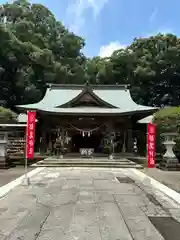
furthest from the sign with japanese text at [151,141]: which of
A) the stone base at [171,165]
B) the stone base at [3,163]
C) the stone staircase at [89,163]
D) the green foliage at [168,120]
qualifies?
the stone base at [3,163]

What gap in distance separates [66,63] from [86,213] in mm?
41841

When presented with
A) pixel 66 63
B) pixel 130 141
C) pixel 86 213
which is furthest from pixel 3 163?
pixel 66 63

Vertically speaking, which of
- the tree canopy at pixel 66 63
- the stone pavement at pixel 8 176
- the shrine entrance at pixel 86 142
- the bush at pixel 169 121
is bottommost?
the stone pavement at pixel 8 176

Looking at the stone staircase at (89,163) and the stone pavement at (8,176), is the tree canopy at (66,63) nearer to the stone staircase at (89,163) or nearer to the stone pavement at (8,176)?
the stone staircase at (89,163)

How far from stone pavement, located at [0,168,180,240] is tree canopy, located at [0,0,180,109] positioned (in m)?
30.5

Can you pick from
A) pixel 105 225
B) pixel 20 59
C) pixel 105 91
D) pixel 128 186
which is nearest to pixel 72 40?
pixel 20 59

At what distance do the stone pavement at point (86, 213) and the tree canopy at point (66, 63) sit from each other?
99.9 ft

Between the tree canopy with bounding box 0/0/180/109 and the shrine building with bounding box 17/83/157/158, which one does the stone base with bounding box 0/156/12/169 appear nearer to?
the shrine building with bounding box 17/83/157/158

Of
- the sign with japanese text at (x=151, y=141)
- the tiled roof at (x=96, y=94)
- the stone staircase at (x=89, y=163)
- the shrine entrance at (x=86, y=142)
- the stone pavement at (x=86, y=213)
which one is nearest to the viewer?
the stone pavement at (x=86, y=213)

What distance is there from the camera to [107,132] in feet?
73.9

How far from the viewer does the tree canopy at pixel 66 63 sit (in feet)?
124

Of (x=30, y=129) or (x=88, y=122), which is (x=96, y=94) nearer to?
(x=88, y=122)

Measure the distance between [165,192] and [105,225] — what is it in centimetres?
413

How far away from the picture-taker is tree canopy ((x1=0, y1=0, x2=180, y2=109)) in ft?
124
